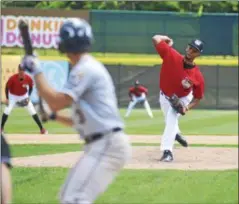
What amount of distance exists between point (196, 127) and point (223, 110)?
405 inches

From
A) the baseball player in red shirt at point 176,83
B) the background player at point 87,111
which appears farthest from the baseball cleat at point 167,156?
the background player at point 87,111

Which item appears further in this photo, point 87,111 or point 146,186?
point 146,186

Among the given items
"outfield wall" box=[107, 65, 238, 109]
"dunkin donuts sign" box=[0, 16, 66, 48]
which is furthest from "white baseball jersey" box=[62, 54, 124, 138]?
"dunkin donuts sign" box=[0, 16, 66, 48]

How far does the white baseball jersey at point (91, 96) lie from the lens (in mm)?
5656

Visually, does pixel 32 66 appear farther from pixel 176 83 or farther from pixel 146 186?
pixel 176 83

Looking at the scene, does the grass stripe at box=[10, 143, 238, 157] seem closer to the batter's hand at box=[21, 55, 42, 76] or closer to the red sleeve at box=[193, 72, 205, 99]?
the red sleeve at box=[193, 72, 205, 99]

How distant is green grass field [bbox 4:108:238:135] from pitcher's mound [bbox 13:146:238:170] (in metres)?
6.40

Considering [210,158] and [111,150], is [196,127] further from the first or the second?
[111,150]

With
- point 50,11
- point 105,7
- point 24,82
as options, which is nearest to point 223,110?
point 50,11

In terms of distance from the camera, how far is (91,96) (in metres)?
5.70

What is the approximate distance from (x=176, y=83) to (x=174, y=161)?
1202mm

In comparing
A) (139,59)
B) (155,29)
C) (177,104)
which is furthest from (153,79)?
(177,104)

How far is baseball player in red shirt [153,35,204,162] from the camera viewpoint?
11742mm

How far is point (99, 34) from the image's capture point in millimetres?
34531
